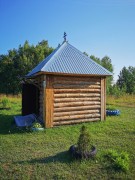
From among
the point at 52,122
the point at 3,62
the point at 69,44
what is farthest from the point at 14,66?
the point at 52,122

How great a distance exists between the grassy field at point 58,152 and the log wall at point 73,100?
0.62 meters

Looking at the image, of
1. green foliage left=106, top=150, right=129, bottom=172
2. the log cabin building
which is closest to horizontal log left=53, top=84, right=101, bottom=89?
the log cabin building

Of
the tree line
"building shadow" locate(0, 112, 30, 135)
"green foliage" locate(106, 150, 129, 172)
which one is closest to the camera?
"green foliage" locate(106, 150, 129, 172)

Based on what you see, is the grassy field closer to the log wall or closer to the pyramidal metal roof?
the log wall

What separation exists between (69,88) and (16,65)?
3220 centimetres

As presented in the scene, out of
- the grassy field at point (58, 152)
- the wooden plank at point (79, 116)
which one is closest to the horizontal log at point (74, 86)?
the wooden plank at point (79, 116)

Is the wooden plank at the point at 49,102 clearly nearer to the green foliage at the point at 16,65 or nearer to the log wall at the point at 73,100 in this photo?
the log wall at the point at 73,100

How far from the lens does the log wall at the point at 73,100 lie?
1121 centimetres

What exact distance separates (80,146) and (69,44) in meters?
8.35

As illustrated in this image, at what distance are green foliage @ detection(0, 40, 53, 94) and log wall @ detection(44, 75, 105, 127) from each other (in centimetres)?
2935

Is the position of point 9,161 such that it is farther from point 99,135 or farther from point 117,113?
point 117,113

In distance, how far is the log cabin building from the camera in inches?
439

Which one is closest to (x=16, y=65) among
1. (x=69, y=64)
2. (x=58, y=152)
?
(x=69, y=64)

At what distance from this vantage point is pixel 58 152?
779 centimetres
